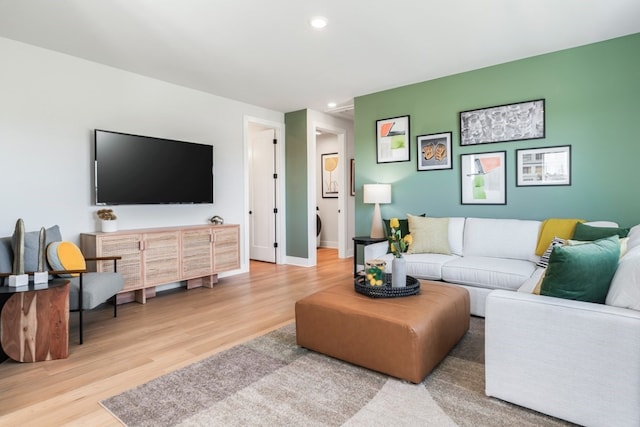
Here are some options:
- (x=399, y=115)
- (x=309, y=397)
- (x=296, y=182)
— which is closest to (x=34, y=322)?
(x=309, y=397)

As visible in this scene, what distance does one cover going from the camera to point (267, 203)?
20.0 feet

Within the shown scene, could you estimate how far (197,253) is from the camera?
421 cm

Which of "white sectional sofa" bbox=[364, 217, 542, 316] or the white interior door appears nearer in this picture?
"white sectional sofa" bbox=[364, 217, 542, 316]

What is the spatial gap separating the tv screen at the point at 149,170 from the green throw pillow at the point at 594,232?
390 centimetres

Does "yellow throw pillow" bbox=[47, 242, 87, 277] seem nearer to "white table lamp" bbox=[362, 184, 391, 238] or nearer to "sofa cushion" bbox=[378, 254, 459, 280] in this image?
"sofa cushion" bbox=[378, 254, 459, 280]

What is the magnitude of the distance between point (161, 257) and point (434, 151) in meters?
3.35

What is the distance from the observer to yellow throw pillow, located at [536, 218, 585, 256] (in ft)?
10.4

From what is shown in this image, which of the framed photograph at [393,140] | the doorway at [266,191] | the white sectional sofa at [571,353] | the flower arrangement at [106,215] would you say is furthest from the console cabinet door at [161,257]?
the white sectional sofa at [571,353]

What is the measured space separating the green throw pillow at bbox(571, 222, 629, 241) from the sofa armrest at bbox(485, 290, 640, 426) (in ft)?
5.08

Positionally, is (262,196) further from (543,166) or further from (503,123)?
(543,166)

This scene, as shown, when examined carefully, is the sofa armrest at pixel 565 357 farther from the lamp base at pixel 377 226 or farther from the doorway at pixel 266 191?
the doorway at pixel 266 191

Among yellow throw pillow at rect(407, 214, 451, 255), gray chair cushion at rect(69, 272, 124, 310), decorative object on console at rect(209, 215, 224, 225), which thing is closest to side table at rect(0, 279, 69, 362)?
gray chair cushion at rect(69, 272, 124, 310)

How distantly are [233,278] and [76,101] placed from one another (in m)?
2.71

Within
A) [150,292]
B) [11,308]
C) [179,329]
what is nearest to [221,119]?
[150,292]
